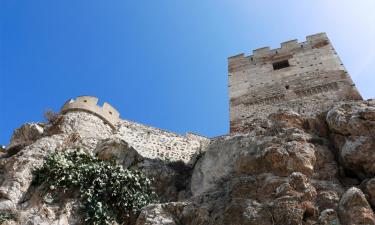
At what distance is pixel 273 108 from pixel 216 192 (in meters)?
5.89

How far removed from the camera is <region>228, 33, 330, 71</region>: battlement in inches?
643

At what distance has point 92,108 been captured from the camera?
16.0 metres

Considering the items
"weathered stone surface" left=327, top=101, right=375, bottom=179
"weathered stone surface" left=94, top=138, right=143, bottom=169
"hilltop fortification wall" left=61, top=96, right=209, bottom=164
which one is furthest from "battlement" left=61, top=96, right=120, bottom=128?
"weathered stone surface" left=327, top=101, right=375, bottom=179

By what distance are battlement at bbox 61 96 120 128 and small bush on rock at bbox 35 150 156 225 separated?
14.5 ft

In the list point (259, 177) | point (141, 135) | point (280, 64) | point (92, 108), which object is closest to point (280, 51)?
point (280, 64)

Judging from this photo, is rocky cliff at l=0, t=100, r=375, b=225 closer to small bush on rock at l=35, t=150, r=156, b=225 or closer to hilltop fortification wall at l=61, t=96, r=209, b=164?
small bush on rock at l=35, t=150, r=156, b=225

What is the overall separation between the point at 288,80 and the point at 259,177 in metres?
7.10

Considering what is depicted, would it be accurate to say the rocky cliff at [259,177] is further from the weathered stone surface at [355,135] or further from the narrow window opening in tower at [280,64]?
the narrow window opening in tower at [280,64]

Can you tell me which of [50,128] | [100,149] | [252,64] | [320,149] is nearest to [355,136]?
[320,149]

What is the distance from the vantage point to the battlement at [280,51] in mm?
16337

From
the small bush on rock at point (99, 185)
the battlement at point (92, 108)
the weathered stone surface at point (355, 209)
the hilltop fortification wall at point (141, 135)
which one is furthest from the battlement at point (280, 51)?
the weathered stone surface at point (355, 209)

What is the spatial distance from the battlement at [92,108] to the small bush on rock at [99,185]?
4424 mm

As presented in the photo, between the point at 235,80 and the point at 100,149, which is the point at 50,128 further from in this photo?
the point at 235,80

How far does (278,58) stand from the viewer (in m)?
16.3
